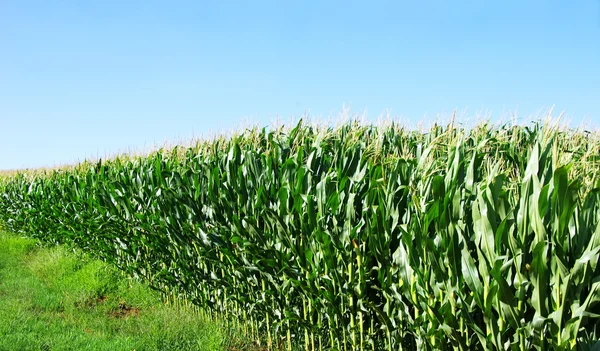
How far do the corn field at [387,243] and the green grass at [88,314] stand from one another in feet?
1.53

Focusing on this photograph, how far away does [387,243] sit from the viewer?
3.98 meters

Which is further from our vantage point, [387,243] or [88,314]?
[88,314]

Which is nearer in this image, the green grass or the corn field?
the corn field

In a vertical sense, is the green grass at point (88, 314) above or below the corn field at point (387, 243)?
below

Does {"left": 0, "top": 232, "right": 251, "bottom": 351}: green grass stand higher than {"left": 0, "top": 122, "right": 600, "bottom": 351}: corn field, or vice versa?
{"left": 0, "top": 122, "right": 600, "bottom": 351}: corn field

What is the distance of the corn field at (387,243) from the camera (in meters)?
3.05

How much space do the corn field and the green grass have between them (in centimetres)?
47

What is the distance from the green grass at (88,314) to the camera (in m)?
6.36

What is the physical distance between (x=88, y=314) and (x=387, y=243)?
5.75 meters

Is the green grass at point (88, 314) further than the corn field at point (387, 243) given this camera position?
Yes

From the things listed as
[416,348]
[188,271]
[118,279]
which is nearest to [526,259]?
[416,348]

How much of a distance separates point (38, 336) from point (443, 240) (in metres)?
5.64

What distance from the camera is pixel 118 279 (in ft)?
31.7

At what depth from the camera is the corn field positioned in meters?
3.05
